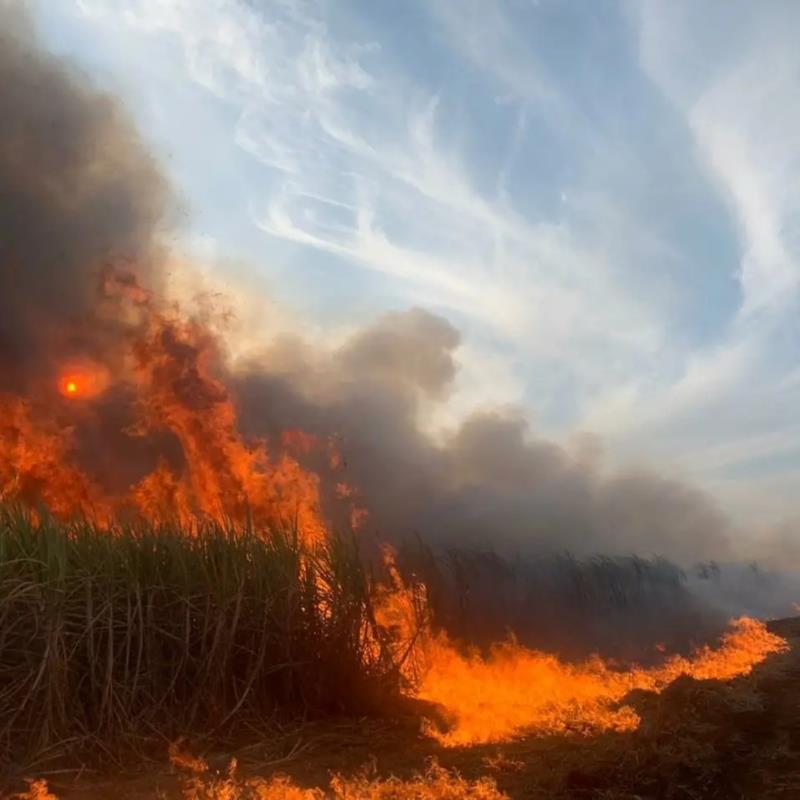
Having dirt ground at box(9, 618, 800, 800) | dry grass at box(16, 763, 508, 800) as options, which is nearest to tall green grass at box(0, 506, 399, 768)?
dirt ground at box(9, 618, 800, 800)

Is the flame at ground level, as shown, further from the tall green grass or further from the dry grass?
the dry grass

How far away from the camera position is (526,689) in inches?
531

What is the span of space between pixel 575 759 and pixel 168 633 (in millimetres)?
4843

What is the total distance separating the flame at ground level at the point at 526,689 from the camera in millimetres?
9992

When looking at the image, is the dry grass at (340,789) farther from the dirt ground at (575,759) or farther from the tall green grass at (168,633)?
the tall green grass at (168,633)

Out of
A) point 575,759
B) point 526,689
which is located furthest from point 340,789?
point 526,689

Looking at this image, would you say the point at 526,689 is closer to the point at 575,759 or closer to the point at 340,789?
the point at 575,759

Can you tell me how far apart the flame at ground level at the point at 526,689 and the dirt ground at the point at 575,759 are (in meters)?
0.61

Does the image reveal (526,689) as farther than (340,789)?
Yes

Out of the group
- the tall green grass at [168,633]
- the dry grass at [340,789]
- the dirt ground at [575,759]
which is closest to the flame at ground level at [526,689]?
the dirt ground at [575,759]

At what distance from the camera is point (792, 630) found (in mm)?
28328

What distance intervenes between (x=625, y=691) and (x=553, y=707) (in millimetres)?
2549

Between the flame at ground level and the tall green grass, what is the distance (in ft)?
5.06

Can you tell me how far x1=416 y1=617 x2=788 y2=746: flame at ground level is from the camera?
999cm
